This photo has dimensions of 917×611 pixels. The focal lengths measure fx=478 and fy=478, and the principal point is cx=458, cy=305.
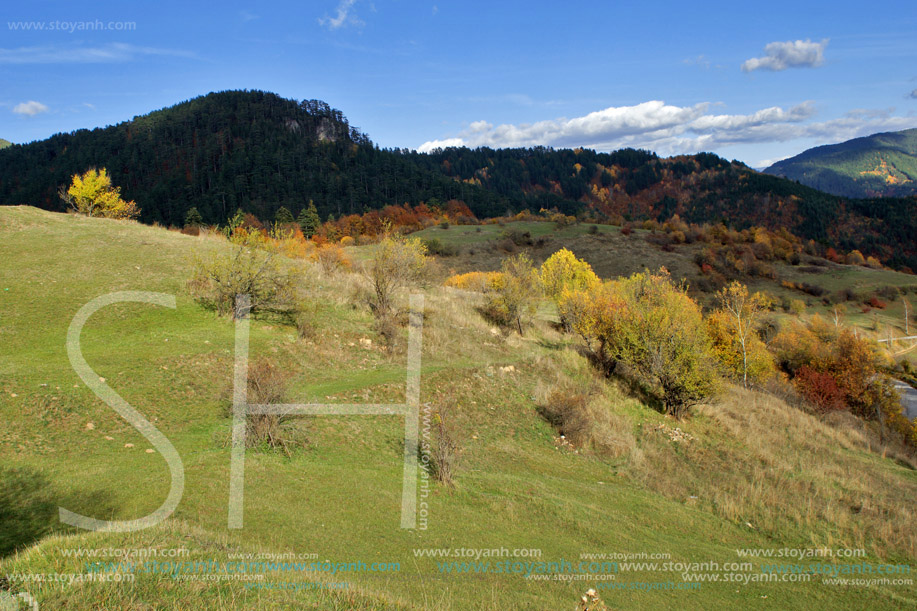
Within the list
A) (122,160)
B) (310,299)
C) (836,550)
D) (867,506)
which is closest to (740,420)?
(867,506)

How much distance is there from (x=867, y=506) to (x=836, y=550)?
3623 millimetres

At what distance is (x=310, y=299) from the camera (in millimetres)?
26828

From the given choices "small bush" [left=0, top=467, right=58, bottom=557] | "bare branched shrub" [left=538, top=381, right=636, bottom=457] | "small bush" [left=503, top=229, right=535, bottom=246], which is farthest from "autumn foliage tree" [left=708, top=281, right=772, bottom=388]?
"small bush" [left=503, top=229, right=535, bottom=246]

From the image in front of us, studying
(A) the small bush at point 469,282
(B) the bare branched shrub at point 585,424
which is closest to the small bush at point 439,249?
(A) the small bush at point 469,282

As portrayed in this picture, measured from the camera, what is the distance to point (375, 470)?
40.9ft

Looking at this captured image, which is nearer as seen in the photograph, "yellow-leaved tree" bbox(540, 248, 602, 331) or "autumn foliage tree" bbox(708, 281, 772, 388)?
"autumn foliage tree" bbox(708, 281, 772, 388)

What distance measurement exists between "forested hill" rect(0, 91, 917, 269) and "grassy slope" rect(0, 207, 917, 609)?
101192 mm

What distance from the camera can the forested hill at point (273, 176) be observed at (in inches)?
4847

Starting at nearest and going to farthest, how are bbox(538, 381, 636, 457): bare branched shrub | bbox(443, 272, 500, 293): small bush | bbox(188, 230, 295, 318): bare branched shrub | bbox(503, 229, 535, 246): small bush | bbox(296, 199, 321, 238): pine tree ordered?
1. bbox(538, 381, 636, 457): bare branched shrub
2. bbox(188, 230, 295, 318): bare branched shrub
3. bbox(443, 272, 500, 293): small bush
4. bbox(296, 199, 321, 238): pine tree
5. bbox(503, 229, 535, 246): small bush

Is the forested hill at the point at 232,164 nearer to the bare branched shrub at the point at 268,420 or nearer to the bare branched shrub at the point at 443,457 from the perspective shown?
the bare branched shrub at the point at 268,420

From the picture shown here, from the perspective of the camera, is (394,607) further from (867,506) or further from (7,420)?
(867,506)

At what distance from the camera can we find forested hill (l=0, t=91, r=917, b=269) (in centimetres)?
12312

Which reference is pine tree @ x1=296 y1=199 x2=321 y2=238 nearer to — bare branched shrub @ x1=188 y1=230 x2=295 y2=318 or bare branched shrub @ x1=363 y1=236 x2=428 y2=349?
bare branched shrub @ x1=363 y1=236 x2=428 y2=349

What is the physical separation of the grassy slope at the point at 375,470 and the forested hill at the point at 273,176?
101192 millimetres
